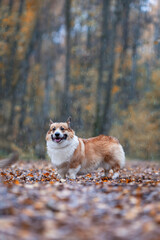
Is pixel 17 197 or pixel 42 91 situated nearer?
pixel 17 197

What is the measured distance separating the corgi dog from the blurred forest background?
8008mm

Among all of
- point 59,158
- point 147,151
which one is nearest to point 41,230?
point 59,158

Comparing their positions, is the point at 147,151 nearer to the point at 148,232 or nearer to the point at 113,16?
the point at 113,16

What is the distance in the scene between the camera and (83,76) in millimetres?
23531

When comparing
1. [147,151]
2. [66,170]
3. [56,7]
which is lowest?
[147,151]

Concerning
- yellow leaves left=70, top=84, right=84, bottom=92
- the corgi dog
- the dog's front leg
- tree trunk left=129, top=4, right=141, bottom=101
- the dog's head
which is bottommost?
the dog's front leg

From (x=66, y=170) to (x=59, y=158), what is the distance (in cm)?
34

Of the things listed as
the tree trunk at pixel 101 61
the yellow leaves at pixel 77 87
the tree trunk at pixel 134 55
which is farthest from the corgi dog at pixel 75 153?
the tree trunk at pixel 134 55

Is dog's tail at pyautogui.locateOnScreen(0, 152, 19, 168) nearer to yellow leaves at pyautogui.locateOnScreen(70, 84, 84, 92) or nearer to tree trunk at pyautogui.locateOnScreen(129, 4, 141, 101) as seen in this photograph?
yellow leaves at pyautogui.locateOnScreen(70, 84, 84, 92)

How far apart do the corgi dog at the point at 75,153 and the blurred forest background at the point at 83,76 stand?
8008 millimetres

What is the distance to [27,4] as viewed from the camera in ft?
65.3

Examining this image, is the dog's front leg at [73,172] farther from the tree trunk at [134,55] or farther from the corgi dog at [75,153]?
the tree trunk at [134,55]

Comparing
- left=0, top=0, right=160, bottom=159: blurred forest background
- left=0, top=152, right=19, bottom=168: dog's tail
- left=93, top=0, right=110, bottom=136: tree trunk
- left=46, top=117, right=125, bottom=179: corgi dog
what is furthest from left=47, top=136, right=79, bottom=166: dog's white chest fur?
left=93, top=0, right=110, bottom=136: tree trunk

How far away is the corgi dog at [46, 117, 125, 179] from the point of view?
305 inches
